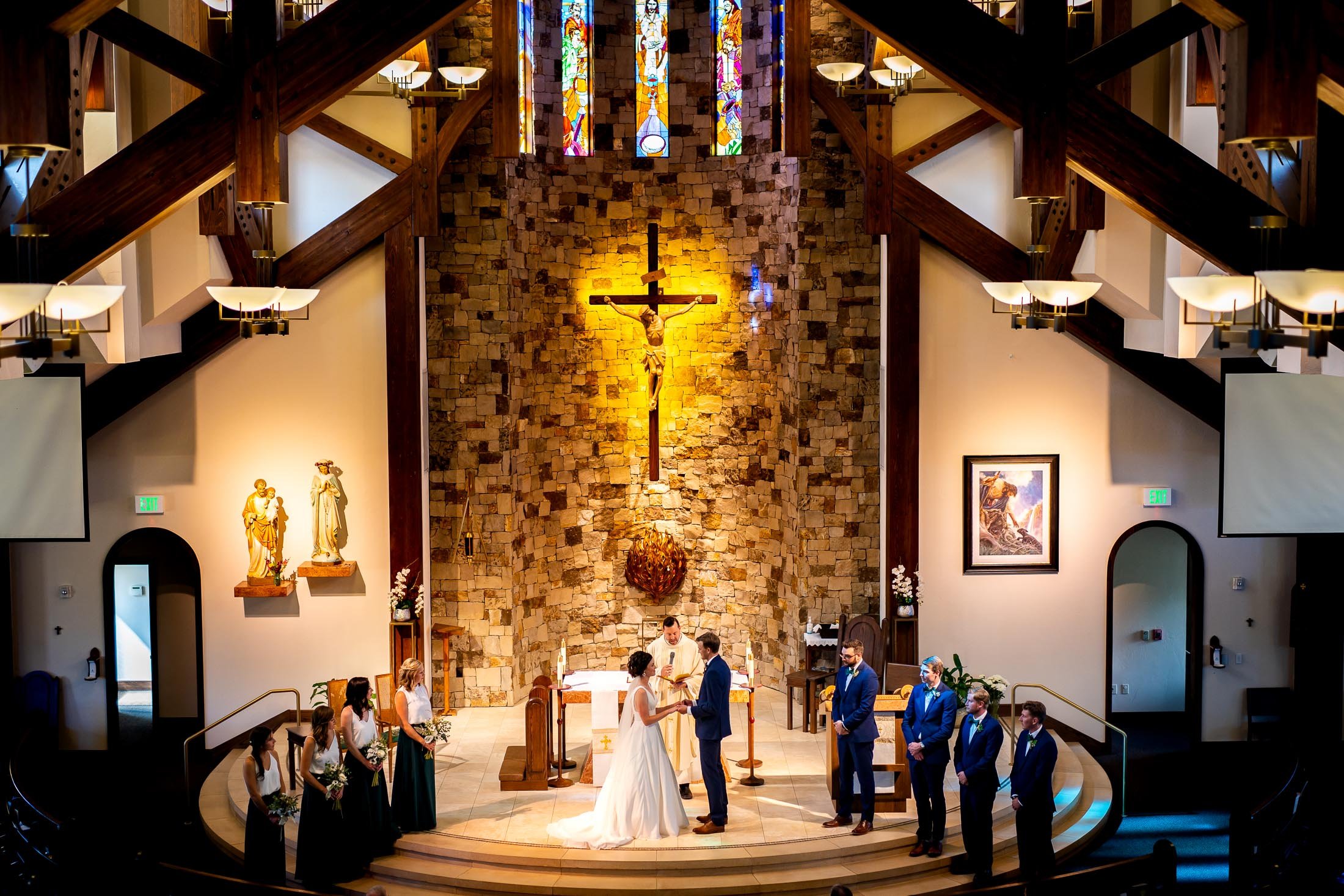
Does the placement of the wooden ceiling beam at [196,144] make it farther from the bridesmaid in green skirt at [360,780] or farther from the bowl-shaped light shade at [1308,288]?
the bowl-shaped light shade at [1308,288]

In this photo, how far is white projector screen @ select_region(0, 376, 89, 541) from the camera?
10.5 meters

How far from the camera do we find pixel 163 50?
7.96 meters

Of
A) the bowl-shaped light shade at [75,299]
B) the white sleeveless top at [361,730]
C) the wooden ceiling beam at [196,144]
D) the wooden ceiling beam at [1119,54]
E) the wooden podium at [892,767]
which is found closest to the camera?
the bowl-shaped light shade at [75,299]

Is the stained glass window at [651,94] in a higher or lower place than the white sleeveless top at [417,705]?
higher

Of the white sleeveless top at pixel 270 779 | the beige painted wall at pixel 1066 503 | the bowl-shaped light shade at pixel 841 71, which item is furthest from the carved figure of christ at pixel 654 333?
the white sleeveless top at pixel 270 779

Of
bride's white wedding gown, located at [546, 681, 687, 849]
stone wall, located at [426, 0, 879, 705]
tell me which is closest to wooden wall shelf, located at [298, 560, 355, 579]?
stone wall, located at [426, 0, 879, 705]

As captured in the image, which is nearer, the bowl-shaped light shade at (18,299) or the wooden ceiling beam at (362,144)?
the bowl-shaped light shade at (18,299)

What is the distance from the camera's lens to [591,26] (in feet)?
43.4

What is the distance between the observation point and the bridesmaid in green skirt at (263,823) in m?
8.09

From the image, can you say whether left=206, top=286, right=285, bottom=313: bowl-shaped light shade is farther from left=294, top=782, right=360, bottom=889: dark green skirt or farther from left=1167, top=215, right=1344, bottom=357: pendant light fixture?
left=1167, top=215, right=1344, bottom=357: pendant light fixture

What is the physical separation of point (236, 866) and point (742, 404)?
643 cm

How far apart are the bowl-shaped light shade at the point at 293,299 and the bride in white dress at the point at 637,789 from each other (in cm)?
330

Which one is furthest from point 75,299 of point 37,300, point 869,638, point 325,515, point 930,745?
point 869,638

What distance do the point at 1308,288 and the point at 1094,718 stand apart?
5550mm
